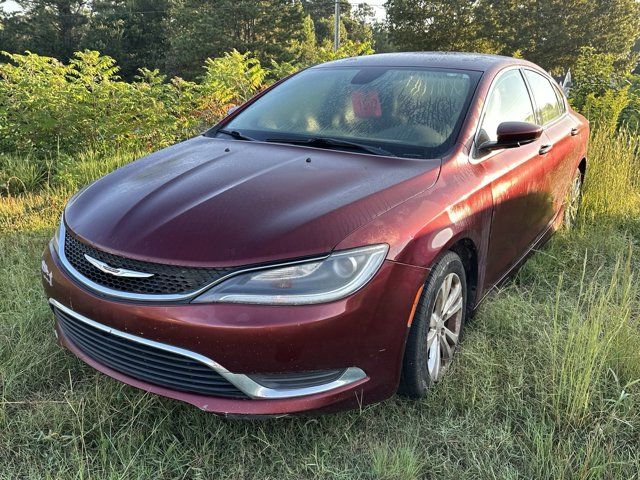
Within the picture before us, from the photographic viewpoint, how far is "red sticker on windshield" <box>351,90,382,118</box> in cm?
289

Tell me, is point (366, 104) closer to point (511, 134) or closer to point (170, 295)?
point (511, 134)

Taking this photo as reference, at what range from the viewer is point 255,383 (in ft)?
6.15

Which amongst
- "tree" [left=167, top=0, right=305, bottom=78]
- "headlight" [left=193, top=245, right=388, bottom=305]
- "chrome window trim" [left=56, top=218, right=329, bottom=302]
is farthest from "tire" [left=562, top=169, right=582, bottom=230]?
"tree" [left=167, top=0, right=305, bottom=78]

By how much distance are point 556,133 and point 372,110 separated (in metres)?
1.64

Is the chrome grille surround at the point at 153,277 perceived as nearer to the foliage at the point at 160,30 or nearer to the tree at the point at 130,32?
the foliage at the point at 160,30

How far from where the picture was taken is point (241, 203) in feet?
6.97

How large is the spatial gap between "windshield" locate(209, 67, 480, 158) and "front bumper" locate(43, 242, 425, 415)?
930 mm

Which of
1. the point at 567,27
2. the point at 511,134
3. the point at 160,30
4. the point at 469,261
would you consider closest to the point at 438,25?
A: the point at 567,27

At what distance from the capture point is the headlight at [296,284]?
182 centimetres

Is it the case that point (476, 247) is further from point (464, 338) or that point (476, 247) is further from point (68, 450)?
point (68, 450)

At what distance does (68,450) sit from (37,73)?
219 inches

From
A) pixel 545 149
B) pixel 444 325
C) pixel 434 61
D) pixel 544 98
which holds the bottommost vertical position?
pixel 444 325

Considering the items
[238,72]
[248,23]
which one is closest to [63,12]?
[248,23]

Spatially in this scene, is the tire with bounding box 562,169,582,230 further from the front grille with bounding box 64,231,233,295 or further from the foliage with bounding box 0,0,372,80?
the foliage with bounding box 0,0,372,80
